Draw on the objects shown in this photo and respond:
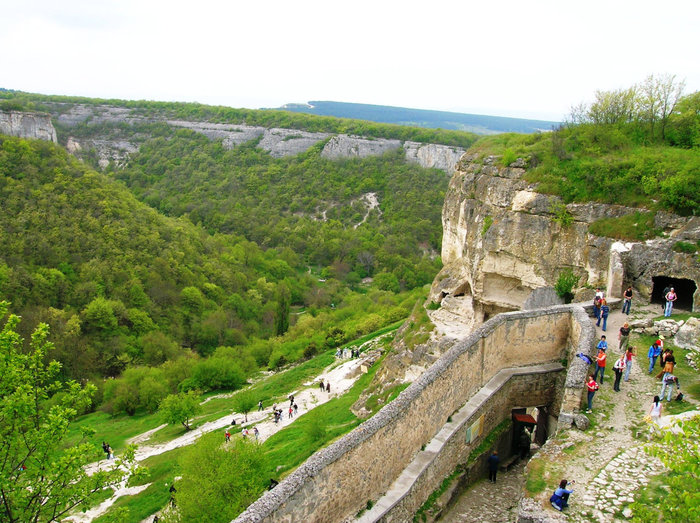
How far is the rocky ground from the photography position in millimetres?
7961

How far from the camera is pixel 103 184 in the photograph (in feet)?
189

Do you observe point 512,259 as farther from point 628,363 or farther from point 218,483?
point 218,483

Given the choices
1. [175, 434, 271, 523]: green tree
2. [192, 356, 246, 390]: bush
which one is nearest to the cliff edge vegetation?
[175, 434, 271, 523]: green tree

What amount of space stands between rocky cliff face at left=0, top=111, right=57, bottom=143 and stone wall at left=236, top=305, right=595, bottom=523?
75026 millimetres

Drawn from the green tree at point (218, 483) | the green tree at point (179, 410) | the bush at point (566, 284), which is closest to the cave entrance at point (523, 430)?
the bush at point (566, 284)

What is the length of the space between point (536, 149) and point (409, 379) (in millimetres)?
12012

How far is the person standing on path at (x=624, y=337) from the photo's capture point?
13.5 meters

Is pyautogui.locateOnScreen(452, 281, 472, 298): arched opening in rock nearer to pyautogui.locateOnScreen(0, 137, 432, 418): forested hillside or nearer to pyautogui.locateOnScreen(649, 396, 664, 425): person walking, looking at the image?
pyautogui.locateOnScreen(649, 396, 664, 425): person walking

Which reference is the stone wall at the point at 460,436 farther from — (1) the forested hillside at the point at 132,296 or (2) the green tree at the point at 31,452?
(1) the forested hillside at the point at 132,296

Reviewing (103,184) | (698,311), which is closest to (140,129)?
(103,184)

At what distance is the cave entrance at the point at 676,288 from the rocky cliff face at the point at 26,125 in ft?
250

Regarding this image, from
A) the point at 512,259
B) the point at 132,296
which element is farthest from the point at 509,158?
the point at 132,296

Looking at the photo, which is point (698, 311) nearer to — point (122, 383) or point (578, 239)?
point (578, 239)

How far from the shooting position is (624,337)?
1388cm
